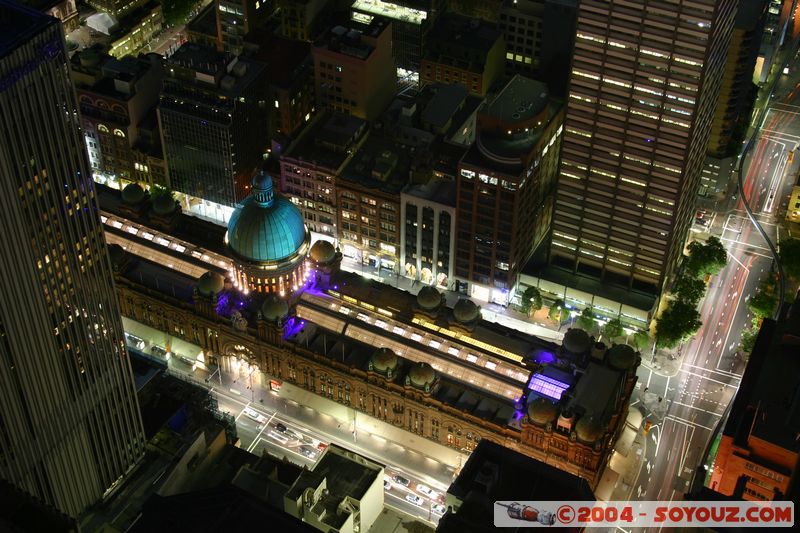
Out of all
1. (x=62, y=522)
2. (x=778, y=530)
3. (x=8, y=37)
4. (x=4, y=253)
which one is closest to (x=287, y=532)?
(x=62, y=522)

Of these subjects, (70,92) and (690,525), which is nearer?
(690,525)

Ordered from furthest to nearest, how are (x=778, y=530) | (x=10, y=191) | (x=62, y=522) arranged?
(x=10, y=191) < (x=778, y=530) < (x=62, y=522)

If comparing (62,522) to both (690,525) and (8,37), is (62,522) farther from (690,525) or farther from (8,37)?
→ (690,525)

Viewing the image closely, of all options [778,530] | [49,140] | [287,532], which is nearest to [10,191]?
[49,140]

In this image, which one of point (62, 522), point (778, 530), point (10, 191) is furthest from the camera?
point (10, 191)

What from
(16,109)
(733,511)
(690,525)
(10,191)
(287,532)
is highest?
(16,109)

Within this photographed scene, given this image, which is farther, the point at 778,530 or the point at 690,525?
the point at 778,530

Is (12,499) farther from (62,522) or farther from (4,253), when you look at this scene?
(4,253)

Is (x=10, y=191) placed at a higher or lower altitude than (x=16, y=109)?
lower

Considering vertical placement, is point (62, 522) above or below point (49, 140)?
below
